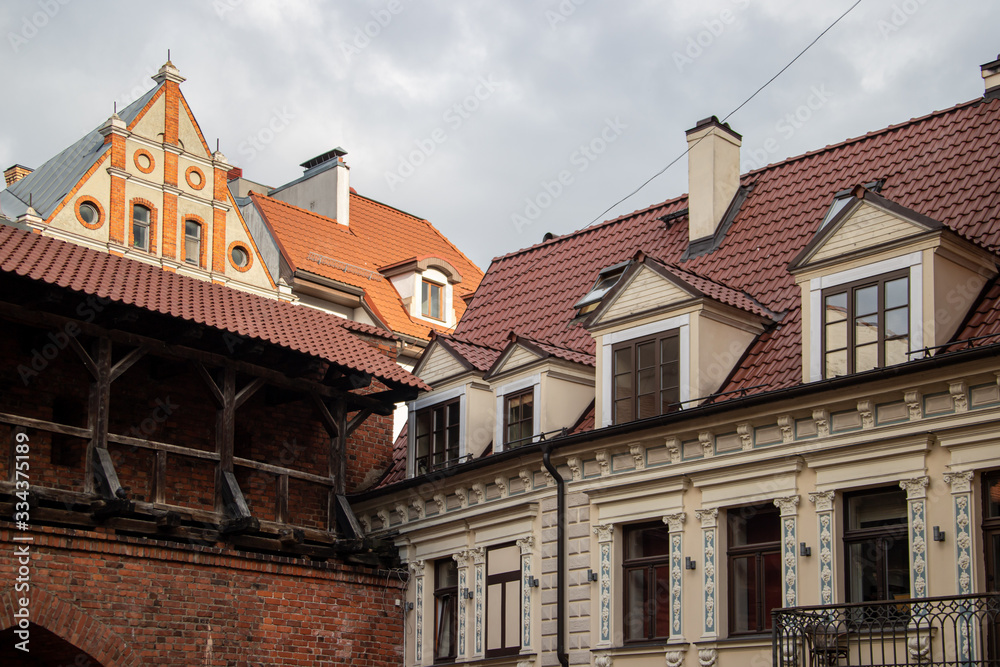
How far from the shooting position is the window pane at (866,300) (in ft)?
50.2

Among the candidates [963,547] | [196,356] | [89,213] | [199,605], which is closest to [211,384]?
[196,356]

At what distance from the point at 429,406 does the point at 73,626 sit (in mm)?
6636

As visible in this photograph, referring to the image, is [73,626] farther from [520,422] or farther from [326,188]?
[326,188]

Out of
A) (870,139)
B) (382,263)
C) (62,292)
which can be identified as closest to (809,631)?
(870,139)

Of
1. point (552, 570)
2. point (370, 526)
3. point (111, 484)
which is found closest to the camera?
point (111, 484)

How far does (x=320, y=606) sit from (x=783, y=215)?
8427 millimetres

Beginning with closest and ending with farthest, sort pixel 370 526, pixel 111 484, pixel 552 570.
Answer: pixel 111 484, pixel 552 570, pixel 370 526

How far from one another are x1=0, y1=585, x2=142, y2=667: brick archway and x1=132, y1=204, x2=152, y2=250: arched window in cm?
1484

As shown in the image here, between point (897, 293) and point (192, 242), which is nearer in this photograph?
point (897, 293)

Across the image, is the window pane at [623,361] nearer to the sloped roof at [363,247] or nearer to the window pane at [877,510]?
the window pane at [877,510]

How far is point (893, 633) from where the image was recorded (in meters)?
13.4

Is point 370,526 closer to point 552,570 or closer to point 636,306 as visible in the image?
point 552,570

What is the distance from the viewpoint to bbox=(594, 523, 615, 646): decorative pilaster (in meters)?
17.0

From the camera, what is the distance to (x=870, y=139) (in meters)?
19.5
